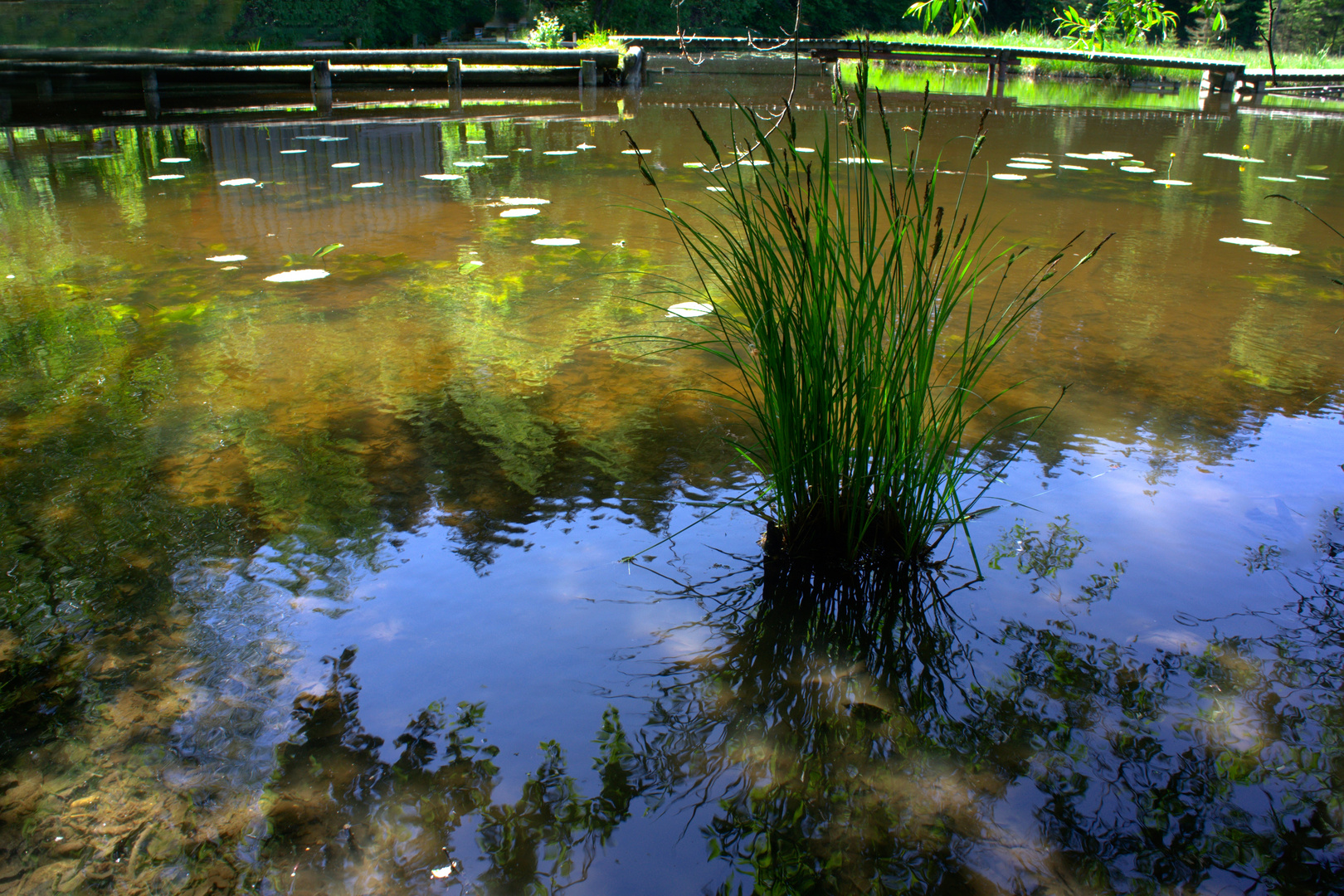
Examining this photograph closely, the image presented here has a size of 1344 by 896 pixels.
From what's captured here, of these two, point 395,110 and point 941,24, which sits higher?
point 941,24

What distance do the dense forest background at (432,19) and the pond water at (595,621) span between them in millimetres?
1160

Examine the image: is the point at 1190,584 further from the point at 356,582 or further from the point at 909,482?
the point at 356,582

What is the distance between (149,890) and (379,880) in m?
0.24

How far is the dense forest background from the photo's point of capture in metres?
13.1

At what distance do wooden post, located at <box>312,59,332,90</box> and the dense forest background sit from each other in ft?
12.8

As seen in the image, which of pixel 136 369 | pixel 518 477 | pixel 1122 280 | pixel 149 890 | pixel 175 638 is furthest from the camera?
pixel 1122 280

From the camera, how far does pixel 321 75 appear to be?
8.90 meters

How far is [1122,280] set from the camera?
10.4ft

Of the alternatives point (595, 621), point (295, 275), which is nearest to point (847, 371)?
point (595, 621)

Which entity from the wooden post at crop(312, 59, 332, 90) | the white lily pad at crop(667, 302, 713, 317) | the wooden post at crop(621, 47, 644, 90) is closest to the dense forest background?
the wooden post at crop(621, 47, 644, 90)

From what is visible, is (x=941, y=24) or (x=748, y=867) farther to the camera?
(x=941, y=24)

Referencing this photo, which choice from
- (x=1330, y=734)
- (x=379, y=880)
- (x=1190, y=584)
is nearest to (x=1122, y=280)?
(x=1190, y=584)

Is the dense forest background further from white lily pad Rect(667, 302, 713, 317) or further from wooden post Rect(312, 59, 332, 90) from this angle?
wooden post Rect(312, 59, 332, 90)

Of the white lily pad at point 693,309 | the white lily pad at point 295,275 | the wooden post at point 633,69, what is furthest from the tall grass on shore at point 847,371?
the wooden post at point 633,69
